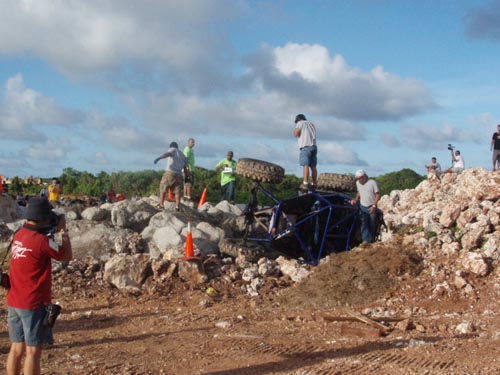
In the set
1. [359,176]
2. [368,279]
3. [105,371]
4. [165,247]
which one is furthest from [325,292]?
[105,371]

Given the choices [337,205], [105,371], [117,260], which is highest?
[337,205]

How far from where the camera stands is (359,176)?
10.6 m

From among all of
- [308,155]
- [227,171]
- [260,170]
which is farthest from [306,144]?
[227,171]

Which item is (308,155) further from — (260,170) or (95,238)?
(95,238)

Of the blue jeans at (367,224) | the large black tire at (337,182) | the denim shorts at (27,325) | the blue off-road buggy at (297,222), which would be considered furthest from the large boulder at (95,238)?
the denim shorts at (27,325)

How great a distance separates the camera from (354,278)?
29.7ft

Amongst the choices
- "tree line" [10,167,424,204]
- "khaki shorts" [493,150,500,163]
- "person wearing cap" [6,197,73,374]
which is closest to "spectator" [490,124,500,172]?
"khaki shorts" [493,150,500,163]

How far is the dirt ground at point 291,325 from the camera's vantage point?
562 cm

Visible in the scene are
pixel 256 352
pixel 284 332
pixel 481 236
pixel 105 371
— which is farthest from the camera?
pixel 481 236

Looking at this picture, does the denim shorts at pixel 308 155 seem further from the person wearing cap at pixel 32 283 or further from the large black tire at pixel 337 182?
the person wearing cap at pixel 32 283

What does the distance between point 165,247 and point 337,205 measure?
3.28 metres

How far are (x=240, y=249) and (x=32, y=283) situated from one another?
616 cm

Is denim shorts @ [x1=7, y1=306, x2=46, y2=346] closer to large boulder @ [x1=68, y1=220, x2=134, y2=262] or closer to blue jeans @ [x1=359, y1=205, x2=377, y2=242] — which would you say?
large boulder @ [x1=68, y1=220, x2=134, y2=262]

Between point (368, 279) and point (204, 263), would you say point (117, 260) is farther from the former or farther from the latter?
point (368, 279)
